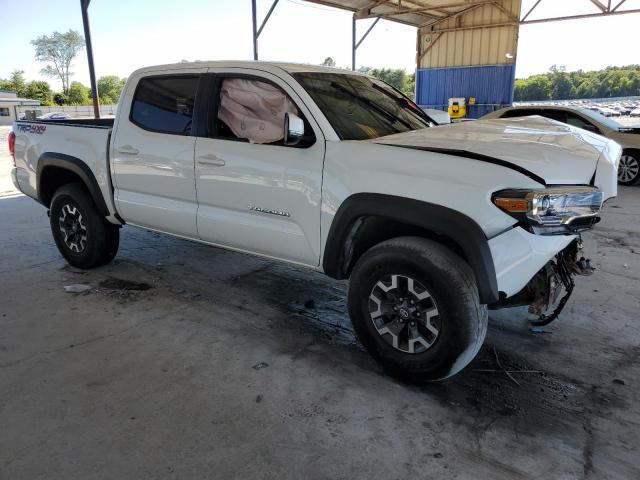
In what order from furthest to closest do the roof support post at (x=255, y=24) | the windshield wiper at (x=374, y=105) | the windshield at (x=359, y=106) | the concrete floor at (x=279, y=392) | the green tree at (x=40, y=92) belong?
the green tree at (x=40, y=92)
the roof support post at (x=255, y=24)
the windshield wiper at (x=374, y=105)
the windshield at (x=359, y=106)
the concrete floor at (x=279, y=392)

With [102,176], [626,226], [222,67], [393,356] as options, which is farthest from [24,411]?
[626,226]

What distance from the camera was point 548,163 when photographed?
2.75 meters

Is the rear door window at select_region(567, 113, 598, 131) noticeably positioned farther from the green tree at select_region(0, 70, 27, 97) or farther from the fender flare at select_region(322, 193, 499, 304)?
the green tree at select_region(0, 70, 27, 97)

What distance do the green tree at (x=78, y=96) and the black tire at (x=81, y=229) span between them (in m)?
81.5

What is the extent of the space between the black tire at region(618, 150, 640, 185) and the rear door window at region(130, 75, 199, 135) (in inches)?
359

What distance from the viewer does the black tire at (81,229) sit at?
16.2ft

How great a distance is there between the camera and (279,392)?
3033mm

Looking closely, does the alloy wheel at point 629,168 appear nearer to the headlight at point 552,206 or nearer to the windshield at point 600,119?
the windshield at point 600,119

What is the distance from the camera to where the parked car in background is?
9.77m

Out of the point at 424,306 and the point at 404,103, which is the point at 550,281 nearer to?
the point at 424,306

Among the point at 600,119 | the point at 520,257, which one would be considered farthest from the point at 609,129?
the point at 520,257

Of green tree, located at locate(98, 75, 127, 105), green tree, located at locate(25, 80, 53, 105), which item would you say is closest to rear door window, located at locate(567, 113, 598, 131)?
green tree, located at locate(25, 80, 53, 105)

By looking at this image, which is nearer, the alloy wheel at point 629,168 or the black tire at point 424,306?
the black tire at point 424,306

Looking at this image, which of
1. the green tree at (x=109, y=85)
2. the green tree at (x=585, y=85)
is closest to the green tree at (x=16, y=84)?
the green tree at (x=109, y=85)
